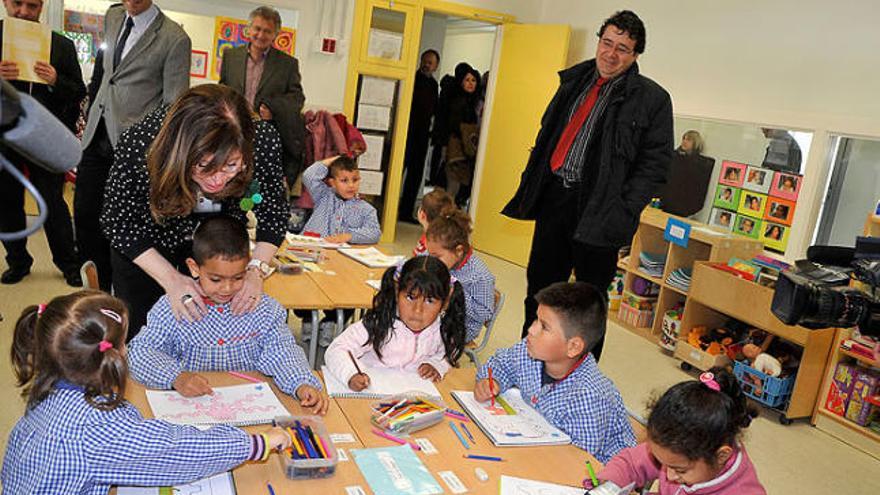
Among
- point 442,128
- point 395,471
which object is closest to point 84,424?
point 395,471

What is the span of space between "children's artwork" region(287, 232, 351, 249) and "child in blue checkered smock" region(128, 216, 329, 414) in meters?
1.43

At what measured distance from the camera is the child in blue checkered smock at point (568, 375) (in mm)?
2096

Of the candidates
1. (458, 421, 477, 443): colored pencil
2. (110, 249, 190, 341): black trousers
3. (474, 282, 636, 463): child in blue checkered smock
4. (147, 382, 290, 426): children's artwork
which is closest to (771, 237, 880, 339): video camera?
(474, 282, 636, 463): child in blue checkered smock

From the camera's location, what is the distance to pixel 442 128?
7711mm

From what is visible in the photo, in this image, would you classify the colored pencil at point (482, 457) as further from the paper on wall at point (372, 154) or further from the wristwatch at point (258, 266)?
the paper on wall at point (372, 154)

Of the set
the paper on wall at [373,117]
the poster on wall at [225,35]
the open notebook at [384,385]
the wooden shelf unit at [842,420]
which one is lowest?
the wooden shelf unit at [842,420]

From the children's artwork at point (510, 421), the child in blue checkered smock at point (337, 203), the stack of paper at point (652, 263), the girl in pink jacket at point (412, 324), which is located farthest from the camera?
the stack of paper at point (652, 263)

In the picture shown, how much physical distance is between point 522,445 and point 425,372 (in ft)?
1.45

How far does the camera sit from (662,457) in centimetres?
168

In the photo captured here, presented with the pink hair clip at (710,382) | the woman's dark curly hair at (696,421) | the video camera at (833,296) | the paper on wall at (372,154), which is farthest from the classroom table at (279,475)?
the paper on wall at (372,154)

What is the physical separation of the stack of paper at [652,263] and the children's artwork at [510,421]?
330 centimetres

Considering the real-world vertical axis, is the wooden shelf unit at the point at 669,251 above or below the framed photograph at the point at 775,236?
below

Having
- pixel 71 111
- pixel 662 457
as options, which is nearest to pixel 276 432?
pixel 662 457

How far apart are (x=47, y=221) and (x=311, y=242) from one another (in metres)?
1.77
